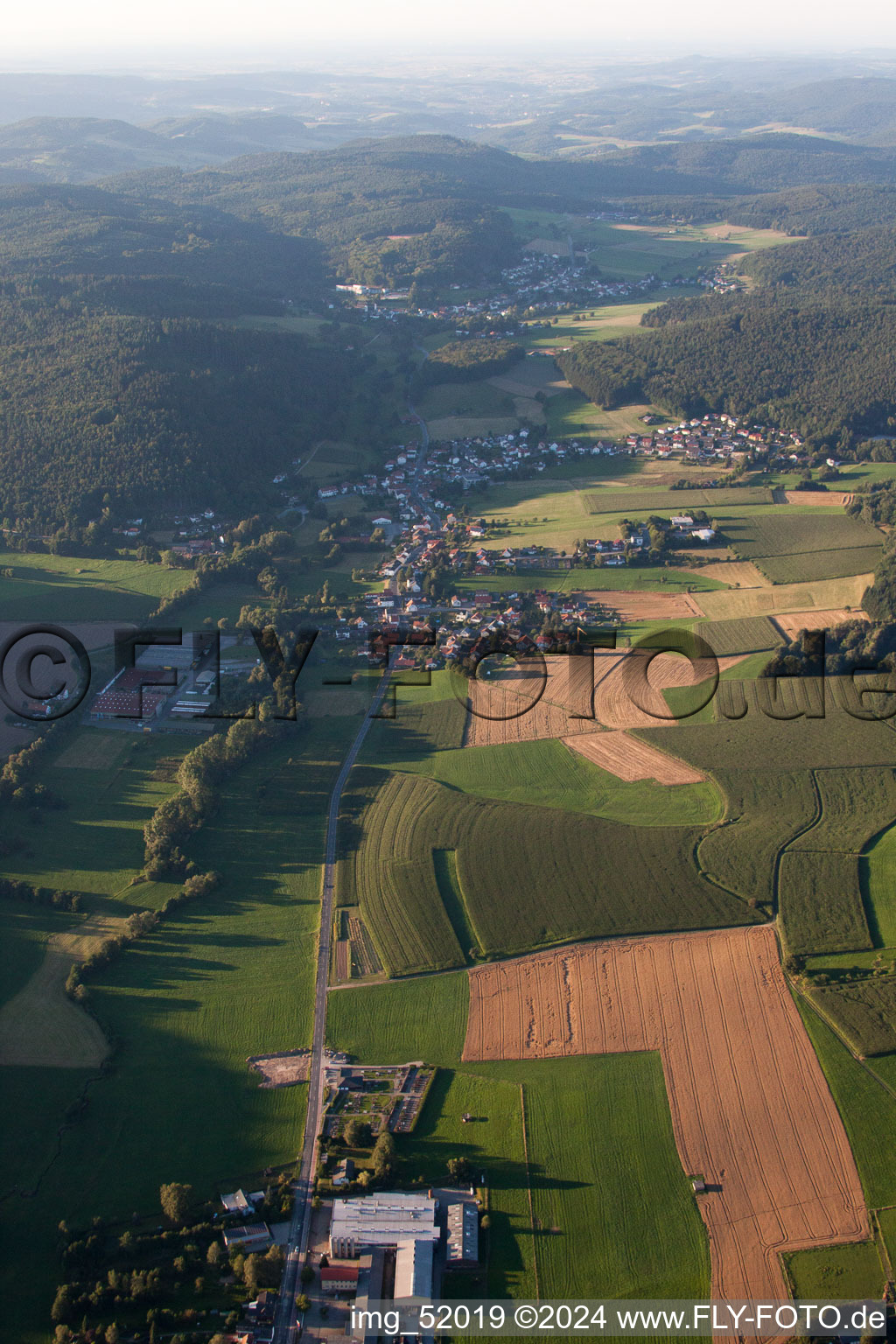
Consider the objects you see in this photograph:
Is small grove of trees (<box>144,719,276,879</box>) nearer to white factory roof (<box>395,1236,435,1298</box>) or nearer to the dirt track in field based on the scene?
the dirt track in field

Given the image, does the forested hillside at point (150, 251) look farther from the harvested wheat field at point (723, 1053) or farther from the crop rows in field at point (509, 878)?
the harvested wheat field at point (723, 1053)

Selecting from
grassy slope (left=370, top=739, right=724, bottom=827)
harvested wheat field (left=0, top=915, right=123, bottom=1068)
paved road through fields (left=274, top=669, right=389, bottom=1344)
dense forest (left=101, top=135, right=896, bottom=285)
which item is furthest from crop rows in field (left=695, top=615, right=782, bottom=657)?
dense forest (left=101, top=135, right=896, bottom=285)

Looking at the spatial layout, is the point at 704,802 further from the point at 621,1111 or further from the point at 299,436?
the point at 299,436

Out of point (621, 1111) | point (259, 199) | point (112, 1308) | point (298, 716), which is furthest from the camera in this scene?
point (259, 199)

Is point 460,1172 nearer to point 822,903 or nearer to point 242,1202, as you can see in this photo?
point 242,1202

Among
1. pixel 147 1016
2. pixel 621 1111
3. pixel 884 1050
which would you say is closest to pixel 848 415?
pixel 884 1050

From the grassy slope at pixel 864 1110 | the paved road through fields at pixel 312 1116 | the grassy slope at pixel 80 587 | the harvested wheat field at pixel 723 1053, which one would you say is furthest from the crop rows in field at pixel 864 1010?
the grassy slope at pixel 80 587

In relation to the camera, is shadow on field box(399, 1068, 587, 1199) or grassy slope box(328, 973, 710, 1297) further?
shadow on field box(399, 1068, 587, 1199)
